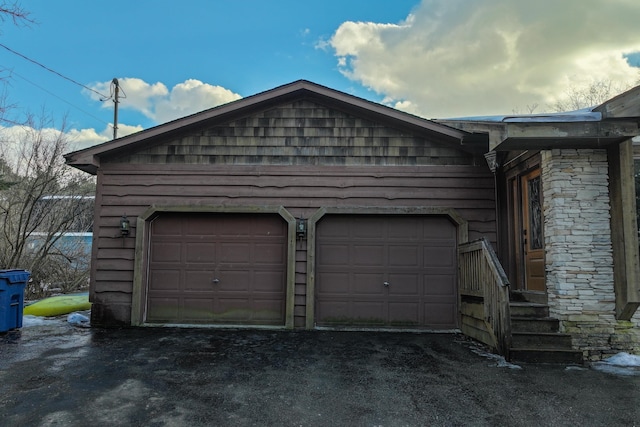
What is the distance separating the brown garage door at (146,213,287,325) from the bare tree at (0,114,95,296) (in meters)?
5.24

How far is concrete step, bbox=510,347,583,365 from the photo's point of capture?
4445mm

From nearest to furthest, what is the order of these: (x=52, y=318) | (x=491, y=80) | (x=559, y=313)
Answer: (x=559, y=313) < (x=52, y=318) < (x=491, y=80)

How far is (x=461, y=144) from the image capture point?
6.39 m

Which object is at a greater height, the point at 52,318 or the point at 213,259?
the point at 213,259

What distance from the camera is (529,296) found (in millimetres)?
5430

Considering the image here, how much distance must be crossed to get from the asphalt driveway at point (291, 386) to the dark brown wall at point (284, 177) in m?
1.58

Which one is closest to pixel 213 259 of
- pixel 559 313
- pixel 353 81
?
pixel 559 313

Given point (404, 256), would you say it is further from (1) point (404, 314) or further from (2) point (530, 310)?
(2) point (530, 310)

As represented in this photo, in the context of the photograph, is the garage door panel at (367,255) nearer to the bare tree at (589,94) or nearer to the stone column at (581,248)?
the stone column at (581,248)

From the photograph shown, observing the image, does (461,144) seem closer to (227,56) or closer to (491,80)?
(227,56)

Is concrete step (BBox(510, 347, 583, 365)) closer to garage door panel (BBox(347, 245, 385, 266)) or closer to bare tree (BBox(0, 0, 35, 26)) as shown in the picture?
garage door panel (BBox(347, 245, 385, 266))

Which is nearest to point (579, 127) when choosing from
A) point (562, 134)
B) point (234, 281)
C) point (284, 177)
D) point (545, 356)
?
point (562, 134)

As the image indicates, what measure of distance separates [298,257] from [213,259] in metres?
1.45

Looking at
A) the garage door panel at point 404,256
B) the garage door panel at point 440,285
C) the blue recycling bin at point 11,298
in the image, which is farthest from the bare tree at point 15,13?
the garage door panel at point 440,285
